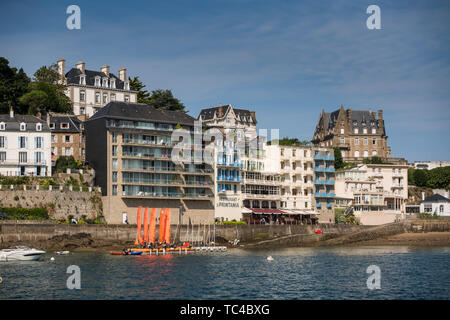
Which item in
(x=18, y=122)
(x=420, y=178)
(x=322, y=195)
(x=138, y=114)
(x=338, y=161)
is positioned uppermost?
(x=138, y=114)

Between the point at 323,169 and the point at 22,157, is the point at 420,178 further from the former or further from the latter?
the point at 22,157

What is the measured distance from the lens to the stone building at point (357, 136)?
167500mm

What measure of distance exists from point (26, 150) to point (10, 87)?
70.8 ft

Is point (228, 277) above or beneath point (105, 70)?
beneath

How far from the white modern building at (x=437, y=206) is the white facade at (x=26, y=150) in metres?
78.3

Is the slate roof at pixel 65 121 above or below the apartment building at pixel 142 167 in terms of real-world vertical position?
above

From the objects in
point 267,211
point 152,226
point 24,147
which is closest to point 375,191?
point 267,211

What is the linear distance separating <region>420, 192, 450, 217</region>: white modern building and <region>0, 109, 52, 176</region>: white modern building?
78114 millimetres

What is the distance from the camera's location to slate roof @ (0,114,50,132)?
102000 mm

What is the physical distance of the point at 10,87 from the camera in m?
118

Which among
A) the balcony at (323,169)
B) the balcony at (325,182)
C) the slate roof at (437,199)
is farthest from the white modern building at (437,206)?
the balcony at (323,169)

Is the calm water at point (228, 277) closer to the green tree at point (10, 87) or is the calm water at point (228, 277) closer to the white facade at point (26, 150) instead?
the white facade at point (26, 150)
